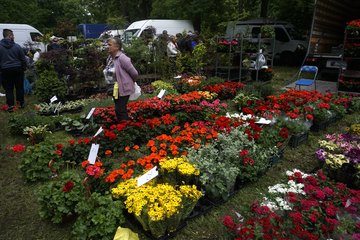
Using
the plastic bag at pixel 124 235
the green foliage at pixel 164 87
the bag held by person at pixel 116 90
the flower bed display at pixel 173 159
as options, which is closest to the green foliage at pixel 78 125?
the flower bed display at pixel 173 159

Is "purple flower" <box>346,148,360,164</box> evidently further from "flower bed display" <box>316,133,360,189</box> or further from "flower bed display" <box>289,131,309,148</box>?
"flower bed display" <box>289,131,309,148</box>

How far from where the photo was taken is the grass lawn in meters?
3.15

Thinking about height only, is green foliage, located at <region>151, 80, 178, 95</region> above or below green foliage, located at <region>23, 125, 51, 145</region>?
above

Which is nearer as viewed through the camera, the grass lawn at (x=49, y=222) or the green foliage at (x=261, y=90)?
the grass lawn at (x=49, y=222)

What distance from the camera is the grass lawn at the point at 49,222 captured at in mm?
3154

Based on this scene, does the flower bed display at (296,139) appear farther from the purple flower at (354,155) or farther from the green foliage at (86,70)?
the green foliage at (86,70)

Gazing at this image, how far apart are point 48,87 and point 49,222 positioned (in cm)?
571

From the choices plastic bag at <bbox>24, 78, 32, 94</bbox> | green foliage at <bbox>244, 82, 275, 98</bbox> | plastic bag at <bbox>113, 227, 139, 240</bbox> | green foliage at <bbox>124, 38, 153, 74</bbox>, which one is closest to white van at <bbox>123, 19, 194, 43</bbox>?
green foliage at <bbox>124, 38, 153, 74</bbox>

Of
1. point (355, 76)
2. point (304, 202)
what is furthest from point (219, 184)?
point (355, 76)

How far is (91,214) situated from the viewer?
2.87 meters

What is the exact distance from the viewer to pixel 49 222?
3.35m

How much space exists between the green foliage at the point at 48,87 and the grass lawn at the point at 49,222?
9.24 feet

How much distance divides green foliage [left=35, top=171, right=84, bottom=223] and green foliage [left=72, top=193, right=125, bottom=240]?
21cm

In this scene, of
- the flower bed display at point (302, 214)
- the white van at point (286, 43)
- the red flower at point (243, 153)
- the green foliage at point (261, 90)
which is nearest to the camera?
the flower bed display at point (302, 214)
